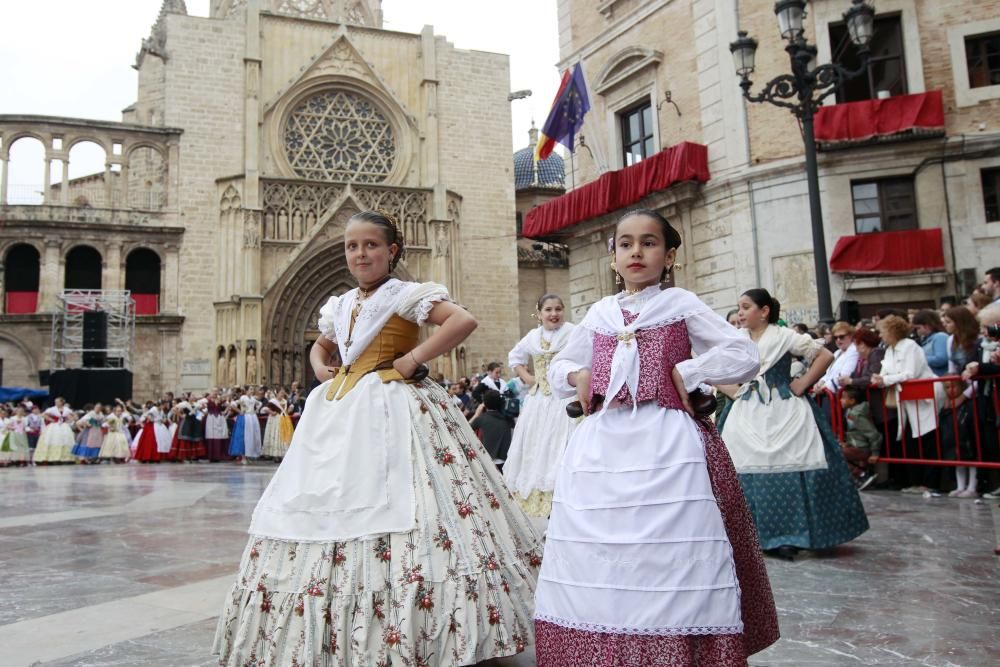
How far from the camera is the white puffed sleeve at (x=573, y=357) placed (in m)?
2.86

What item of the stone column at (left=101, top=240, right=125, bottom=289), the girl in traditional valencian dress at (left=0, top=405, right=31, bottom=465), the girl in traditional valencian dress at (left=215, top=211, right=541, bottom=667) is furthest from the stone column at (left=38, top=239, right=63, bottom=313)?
the girl in traditional valencian dress at (left=215, top=211, right=541, bottom=667)

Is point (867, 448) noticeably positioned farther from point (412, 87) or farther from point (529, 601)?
point (412, 87)

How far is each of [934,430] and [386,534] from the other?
24.1 ft

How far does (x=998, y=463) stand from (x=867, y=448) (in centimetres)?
138

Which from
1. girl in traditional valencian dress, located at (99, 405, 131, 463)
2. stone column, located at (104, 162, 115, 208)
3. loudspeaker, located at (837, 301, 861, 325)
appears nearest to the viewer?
loudspeaker, located at (837, 301, 861, 325)

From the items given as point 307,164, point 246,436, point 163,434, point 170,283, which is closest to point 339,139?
point 307,164

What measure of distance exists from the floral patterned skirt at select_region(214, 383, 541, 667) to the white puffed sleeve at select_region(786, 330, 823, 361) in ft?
9.62

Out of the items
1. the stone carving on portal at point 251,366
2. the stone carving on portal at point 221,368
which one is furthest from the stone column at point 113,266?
the stone carving on portal at point 251,366

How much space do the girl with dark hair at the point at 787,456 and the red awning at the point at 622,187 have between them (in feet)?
35.3

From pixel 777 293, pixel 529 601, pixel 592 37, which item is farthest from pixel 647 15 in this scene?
pixel 529 601

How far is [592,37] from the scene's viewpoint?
18.9 metres

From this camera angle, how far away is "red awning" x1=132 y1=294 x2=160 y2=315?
26297 millimetres

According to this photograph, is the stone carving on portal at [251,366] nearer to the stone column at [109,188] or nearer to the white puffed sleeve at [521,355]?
the stone column at [109,188]

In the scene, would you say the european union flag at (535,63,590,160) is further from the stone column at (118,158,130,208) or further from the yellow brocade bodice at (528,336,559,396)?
the stone column at (118,158,130,208)
